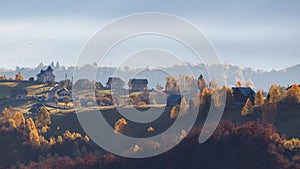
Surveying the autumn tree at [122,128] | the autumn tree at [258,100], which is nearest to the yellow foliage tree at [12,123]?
the autumn tree at [122,128]

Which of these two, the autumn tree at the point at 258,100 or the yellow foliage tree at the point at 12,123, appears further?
the yellow foliage tree at the point at 12,123

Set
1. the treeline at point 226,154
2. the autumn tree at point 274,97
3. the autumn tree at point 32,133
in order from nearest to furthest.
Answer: the treeline at point 226,154 < the autumn tree at point 274,97 < the autumn tree at point 32,133

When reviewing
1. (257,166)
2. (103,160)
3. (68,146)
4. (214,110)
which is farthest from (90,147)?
(257,166)

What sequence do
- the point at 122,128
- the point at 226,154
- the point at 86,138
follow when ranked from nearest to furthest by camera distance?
the point at 226,154
the point at 122,128
the point at 86,138

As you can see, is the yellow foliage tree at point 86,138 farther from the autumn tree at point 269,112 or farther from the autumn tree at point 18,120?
the autumn tree at point 269,112

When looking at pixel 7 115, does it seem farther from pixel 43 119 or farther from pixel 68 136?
pixel 68 136

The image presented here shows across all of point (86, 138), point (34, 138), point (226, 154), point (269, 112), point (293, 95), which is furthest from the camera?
point (34, 138)

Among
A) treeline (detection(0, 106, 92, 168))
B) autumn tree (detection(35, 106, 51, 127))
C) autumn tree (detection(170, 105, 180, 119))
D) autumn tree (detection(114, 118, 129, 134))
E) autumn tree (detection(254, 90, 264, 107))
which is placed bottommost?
treeline (detection(0, 106, 92, 168))

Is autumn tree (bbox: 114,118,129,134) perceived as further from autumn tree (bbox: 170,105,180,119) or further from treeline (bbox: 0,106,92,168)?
autumn tree (bbox: 170,105,180,119)

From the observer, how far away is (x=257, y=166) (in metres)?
103

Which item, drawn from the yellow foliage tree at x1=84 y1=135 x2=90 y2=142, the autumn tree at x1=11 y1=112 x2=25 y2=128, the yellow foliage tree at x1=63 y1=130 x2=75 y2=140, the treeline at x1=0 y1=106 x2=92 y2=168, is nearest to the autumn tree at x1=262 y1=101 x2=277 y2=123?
the treeline at x1=0 y1=106 x2=92 y2=168

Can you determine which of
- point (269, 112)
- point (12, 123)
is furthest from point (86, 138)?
point (269, 112)

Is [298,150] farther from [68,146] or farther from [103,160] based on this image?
[68,146]

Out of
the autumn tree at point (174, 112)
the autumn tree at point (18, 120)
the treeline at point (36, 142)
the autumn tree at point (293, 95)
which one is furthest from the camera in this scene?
the autumn tree at point (18, 120)
